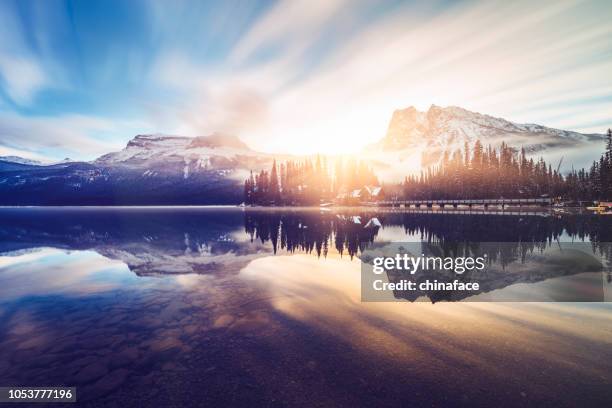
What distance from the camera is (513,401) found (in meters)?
6.96

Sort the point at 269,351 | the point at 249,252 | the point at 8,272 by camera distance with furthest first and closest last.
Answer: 1. the point at 249,252
2. the point at 8,272
3. the point at 269,351

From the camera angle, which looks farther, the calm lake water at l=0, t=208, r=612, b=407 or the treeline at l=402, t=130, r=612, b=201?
the treeline at l=402, t=130, r=612, b=201

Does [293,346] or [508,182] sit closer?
[293,346]

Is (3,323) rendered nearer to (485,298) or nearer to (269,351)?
(269,351)

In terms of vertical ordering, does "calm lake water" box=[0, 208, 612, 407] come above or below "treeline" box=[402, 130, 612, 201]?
below

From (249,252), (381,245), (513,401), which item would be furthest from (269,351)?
(381,245)

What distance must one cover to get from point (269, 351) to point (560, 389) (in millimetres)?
7841

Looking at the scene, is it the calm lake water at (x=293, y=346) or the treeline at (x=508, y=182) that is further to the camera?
the treeline at (x=508, y=182)

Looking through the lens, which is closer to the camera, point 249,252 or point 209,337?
point 209,337

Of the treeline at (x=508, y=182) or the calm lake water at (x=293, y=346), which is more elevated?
the treeline at (x=508, y=182)

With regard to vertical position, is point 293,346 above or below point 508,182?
below

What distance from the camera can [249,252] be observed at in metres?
30.2

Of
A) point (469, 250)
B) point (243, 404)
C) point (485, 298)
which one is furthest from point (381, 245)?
point (243, 404)

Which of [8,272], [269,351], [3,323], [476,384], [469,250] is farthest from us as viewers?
[469,250]
